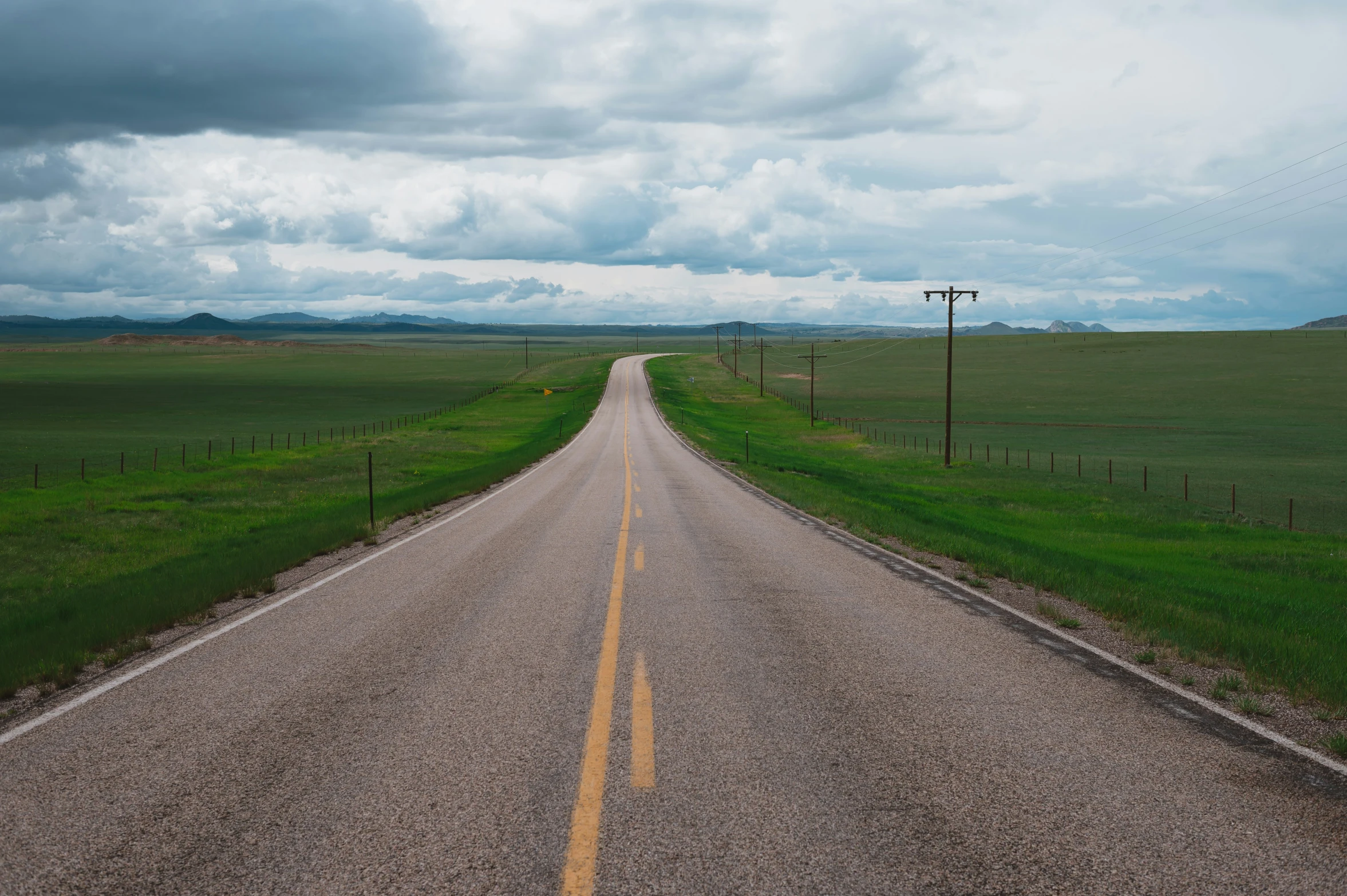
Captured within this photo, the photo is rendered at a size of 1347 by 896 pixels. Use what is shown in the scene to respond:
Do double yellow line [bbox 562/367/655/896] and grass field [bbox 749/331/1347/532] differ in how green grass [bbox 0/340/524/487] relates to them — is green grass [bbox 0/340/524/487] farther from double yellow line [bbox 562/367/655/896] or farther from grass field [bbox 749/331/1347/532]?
grass field [bbox 749/331/1347/532]

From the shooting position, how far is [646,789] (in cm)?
560

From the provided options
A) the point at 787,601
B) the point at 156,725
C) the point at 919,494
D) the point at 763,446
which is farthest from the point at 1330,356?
the point at 156,725

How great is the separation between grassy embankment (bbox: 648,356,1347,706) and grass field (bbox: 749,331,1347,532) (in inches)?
205

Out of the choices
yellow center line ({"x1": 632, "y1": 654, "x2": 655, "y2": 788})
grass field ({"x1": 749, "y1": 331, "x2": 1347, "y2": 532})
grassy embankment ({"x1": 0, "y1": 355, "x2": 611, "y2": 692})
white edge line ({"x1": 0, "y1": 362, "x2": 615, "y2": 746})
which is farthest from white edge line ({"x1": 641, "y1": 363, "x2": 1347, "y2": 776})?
grass field ({"x1": 749, "y1": 331, "x2": 1347, "y2": 532})

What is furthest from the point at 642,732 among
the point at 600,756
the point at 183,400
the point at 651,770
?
the point at 183,400

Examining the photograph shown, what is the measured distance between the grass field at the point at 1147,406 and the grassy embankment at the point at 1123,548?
520cm

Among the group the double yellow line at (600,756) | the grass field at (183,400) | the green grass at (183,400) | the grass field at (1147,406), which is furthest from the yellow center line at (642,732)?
the grass field at (183,400)

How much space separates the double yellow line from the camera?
4.66 meters

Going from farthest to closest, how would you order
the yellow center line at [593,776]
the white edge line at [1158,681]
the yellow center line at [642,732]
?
the white edge line at [1158,681]
the yellow center line at [642,732]
the yellow center line at [593,776]

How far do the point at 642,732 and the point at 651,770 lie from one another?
0.72 m

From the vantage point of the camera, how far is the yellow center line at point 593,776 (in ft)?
15.0

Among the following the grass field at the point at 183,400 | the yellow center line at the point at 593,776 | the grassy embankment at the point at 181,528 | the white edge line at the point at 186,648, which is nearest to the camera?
the yellow center line at the point at 593,776

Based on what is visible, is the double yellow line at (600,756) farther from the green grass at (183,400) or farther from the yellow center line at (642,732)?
the green grass at (183,400)

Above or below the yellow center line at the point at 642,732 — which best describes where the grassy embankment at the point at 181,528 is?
below
